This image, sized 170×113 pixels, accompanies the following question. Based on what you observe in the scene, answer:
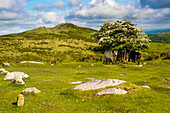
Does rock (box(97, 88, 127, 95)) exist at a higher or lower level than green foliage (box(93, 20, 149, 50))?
lower

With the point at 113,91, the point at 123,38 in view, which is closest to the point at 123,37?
the point at 123,38

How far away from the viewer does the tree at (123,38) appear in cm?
7088

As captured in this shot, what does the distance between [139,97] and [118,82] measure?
16.9ft

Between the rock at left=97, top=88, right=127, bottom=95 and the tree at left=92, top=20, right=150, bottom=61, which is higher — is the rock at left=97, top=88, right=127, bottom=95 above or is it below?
below

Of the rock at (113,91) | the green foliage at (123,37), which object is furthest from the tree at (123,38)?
the rock at (113,91)

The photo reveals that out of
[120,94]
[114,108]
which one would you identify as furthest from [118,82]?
[114,108]

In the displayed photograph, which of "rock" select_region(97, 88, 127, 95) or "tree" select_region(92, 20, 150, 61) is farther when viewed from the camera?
"tree" select_region(92, 20, 150, 61)

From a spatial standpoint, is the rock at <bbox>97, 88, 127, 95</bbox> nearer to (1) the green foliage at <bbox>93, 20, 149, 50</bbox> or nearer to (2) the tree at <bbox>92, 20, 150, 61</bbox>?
(2) the tree at <bbox>92, 20, 150, 61</bbox>

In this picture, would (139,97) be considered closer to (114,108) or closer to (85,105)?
(114,108)

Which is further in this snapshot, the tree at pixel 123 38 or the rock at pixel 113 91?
the tree at pixel 123 38

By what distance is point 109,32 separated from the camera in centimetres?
A: 7375

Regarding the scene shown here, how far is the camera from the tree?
7088 centimetres

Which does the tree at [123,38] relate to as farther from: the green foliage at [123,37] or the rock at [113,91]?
the rock at [113,91]

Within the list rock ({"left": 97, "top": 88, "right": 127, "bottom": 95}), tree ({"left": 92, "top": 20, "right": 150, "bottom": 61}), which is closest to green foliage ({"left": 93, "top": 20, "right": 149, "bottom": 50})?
tree ({"left": 92, "top": 20, "right": 150, "bottom": 61})
